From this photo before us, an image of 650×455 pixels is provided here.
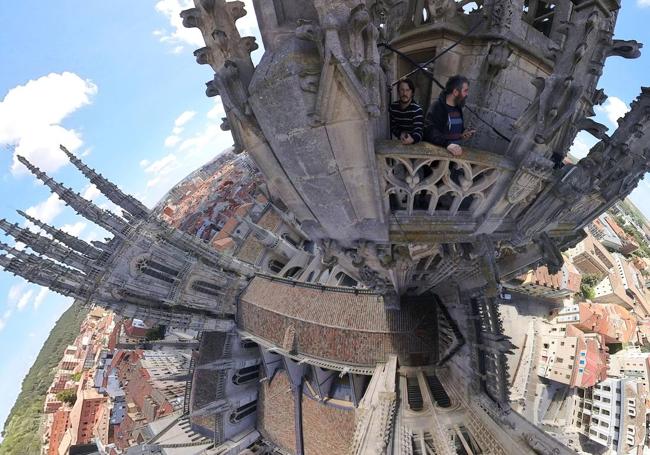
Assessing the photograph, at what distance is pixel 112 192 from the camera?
57.5ft

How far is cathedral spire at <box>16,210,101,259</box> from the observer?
45.4 feet

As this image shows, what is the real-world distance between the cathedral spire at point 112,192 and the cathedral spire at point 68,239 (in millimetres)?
2775

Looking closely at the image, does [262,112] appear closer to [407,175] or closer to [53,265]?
[407,175]

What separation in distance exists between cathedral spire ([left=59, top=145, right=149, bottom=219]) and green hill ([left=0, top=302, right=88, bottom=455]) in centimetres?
1024

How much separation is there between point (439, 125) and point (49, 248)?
16766mm

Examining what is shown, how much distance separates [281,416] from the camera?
14453mm

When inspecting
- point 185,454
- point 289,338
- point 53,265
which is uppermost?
point 53,265

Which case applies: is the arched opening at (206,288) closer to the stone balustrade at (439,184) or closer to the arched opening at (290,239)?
the arched opening at (290,239)

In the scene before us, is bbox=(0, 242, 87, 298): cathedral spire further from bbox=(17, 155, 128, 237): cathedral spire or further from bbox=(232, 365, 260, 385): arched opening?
bbox=(232, 365, 260, 385): arched opening

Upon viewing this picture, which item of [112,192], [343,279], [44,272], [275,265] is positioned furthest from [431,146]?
[112,192]

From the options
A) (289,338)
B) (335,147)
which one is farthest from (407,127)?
(289,338)

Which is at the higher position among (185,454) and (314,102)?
(314,102)

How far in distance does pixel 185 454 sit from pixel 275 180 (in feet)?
56.3

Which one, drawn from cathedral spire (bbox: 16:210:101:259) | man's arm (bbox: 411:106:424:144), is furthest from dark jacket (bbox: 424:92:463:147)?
cathedral spire (bbox: 16:210:101:259)
